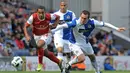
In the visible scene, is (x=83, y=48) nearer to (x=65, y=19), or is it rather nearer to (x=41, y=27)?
(x=41, y=27)

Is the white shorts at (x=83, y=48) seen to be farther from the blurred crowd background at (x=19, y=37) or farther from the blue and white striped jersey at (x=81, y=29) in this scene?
the blurred crowd background at (x=19, y=37)

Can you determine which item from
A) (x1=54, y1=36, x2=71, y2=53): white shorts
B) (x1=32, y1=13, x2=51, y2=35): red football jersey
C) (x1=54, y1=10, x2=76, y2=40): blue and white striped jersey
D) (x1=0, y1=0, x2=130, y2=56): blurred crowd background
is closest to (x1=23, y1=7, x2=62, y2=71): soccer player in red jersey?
(x1=32, y1=13, x2=51, y2=35): red football jersey

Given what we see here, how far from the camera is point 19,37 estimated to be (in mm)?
24703

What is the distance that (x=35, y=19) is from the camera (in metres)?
16.8

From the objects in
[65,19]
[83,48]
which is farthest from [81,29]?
[65,19]

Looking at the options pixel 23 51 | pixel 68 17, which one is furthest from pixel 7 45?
pixel 68 17

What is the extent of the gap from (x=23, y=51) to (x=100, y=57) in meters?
3.11

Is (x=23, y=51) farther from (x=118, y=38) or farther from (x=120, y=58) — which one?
(x=118, y=38)

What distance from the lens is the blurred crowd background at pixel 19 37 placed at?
23.5m

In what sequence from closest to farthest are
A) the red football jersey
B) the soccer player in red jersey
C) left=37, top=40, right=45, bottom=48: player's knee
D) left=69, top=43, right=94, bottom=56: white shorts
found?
left=69, top=43, right=94, bottom=56: white shorts → left=37, top=40, right=45, bottom=48: player's knee → the soccer player in red jersey → the red football jersey

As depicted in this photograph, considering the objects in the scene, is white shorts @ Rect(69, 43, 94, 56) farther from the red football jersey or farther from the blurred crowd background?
the blurred crowd background

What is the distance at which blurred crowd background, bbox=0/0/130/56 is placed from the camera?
23.5m

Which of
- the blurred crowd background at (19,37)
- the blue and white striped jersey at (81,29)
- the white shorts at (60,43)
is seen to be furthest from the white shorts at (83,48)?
the blurred crowd background at (19,37)

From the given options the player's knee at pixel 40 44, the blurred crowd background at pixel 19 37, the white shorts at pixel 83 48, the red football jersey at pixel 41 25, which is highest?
the red football jersey at pixel 41 25
